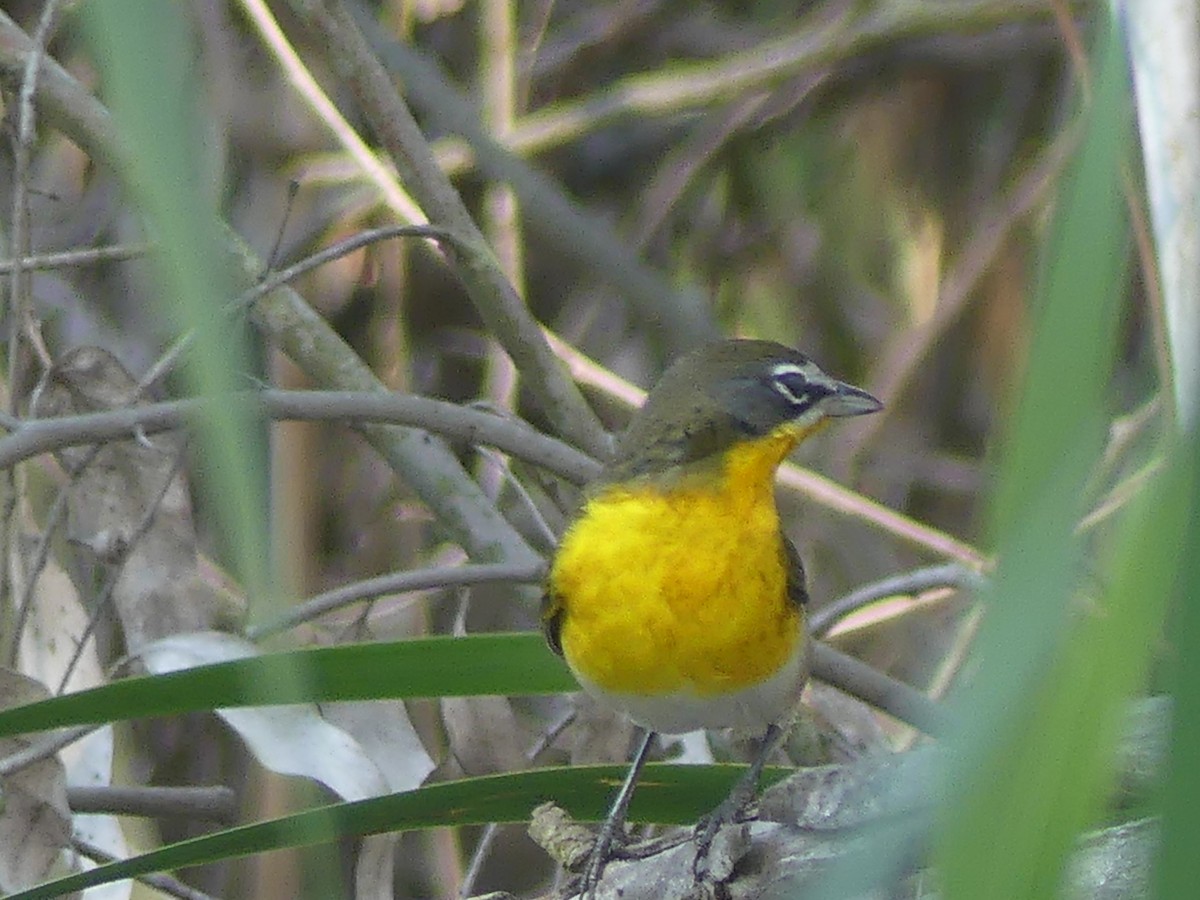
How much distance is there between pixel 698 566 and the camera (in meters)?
2.12

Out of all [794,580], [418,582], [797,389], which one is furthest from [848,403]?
[418,582]

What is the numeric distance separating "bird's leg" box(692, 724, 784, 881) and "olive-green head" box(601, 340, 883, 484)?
41 cm

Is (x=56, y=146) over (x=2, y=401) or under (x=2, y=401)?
over

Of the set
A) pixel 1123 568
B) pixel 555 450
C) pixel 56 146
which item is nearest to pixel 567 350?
pixel 555 450

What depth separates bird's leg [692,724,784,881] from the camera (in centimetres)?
175

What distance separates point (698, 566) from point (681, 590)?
4 cm

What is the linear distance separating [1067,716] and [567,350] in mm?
2587

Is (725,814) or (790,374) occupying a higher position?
(790,374)

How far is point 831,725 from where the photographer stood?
8.35ft

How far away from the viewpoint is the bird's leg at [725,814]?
5.73 feet

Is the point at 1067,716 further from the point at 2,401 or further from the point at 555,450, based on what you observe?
the point at 2,401

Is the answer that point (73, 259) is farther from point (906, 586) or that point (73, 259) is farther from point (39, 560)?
point (906, 586)

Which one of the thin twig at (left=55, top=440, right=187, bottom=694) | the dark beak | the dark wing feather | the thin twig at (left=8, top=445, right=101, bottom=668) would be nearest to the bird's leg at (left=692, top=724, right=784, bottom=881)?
the dark wing feather

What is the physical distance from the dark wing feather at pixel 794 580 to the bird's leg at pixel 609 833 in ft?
0.94
